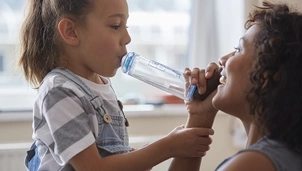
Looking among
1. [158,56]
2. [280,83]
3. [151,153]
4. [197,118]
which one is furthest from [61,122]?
[158,56]

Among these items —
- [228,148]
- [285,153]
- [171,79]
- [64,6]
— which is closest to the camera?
[285,153]

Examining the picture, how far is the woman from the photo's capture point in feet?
3.03

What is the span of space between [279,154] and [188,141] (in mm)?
258

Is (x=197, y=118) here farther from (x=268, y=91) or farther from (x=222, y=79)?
(x=268, y=91)

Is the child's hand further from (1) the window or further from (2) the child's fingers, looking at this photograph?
(1) the window

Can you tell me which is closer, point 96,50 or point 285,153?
point 285,153

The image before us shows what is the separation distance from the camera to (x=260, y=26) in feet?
3.39

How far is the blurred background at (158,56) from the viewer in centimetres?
208

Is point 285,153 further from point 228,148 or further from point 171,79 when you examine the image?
point 228,148

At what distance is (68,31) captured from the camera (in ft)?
3.86

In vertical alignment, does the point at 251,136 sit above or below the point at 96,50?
below

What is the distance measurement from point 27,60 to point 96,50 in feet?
0.62


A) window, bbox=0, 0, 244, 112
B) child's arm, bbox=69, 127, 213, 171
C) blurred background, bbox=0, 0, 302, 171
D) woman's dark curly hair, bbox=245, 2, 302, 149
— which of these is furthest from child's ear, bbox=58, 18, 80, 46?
window, bbox=0, 0, 244, 112

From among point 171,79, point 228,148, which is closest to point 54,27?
point 171,79
